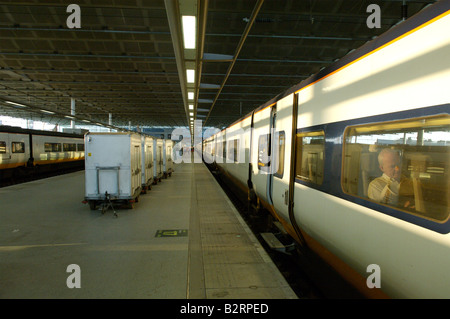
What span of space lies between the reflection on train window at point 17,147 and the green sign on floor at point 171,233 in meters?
13.2

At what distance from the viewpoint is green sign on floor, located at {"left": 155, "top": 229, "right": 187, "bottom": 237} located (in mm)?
5715

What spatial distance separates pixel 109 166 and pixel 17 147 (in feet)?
35.9

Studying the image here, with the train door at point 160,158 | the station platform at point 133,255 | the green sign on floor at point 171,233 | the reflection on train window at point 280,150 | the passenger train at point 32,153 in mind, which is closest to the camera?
the station platform at point 133,255

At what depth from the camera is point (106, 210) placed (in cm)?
781

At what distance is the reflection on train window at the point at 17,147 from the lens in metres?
14.5

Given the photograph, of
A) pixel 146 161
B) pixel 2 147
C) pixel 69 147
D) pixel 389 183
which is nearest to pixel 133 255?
pixel 389 183

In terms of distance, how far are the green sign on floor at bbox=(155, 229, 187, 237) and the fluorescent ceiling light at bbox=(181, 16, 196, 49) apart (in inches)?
174

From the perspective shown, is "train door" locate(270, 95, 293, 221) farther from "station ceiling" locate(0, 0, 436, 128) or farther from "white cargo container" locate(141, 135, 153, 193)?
"white cargo container" locate(141, 135, 153, 193)

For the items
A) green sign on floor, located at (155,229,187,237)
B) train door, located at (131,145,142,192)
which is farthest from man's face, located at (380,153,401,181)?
train door, located at (131,145,142,192)

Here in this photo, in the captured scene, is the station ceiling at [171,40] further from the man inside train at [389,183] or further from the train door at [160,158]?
the man inside train at [389,183]

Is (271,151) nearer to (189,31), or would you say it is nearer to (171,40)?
(189,31)

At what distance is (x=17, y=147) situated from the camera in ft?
48.8

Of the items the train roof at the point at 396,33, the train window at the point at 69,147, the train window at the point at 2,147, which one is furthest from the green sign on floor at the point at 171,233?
the train window at the point at 69,147

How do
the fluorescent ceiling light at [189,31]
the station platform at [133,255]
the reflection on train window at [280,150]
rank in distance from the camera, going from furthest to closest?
the fluorescent ceiling light at [189,31], the reflection on train window at [280,150], the station platform at [133,255]
